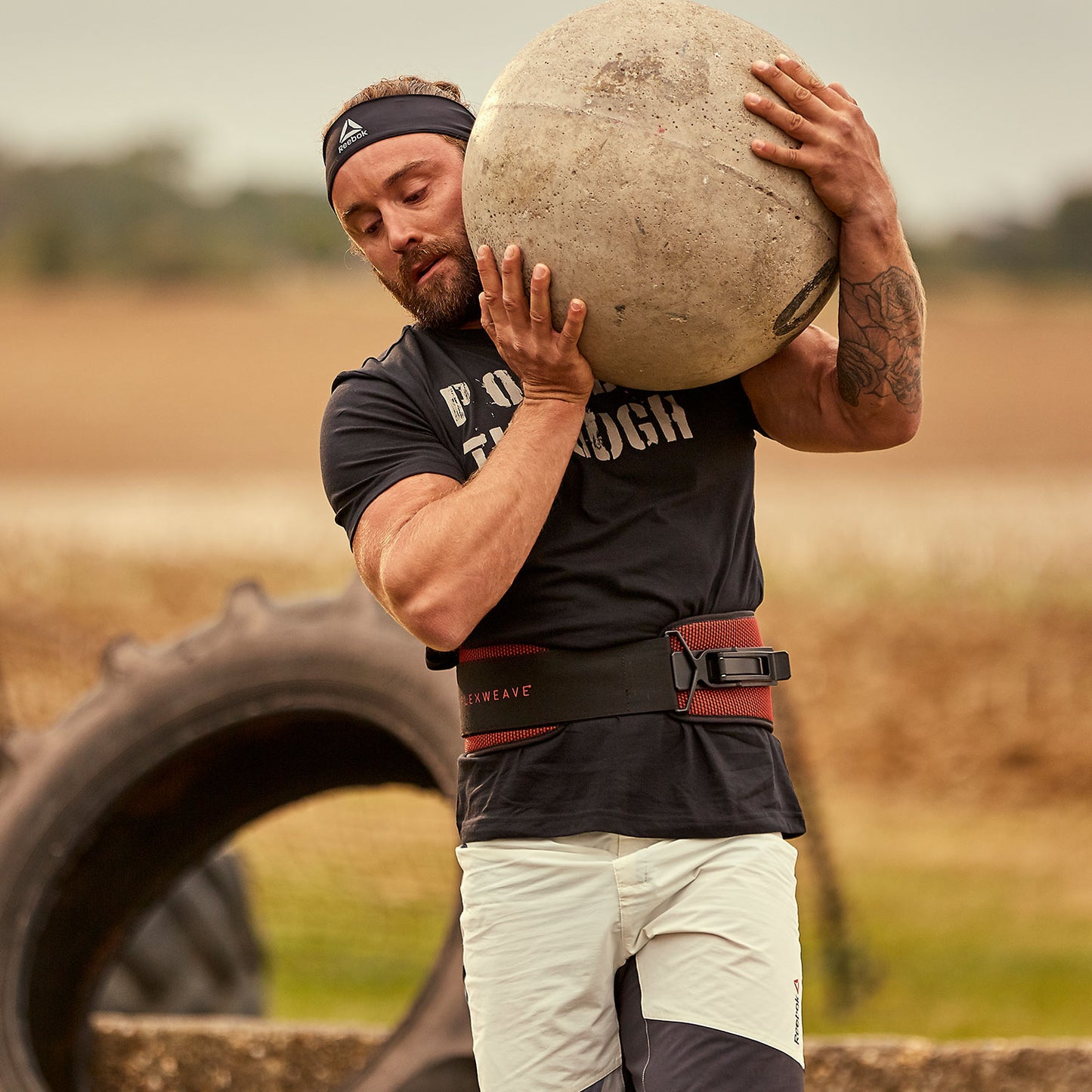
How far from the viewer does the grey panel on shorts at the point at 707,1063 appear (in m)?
2.01

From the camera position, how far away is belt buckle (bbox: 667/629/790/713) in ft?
6.98

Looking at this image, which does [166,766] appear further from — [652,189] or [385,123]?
[652,189]

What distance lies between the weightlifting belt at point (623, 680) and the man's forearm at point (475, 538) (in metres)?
0.16

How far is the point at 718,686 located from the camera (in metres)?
2.16

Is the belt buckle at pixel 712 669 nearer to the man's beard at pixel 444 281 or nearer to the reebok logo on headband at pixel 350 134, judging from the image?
the man's beard at pixel 444 281

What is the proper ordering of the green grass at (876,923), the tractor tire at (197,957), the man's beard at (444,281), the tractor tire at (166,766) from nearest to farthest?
the man's beard at (444,281) → the tractor tire at (166,766) → the tractor tire at (197,957) → the green grass at (876,923)

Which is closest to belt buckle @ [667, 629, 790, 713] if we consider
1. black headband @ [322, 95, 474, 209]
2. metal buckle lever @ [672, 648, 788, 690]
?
metal buckle lever @ [672, 648, 788, 690]

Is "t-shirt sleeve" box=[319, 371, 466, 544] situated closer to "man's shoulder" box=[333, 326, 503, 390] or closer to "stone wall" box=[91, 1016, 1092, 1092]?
"man's shoulder" box=[333, 326, 503, 390]

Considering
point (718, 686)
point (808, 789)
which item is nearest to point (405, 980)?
point (808, 789)

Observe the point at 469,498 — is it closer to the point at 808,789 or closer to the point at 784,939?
the point at 784,939

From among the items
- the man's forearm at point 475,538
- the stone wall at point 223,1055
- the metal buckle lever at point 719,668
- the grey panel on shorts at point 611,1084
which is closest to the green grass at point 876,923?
the stone wall at point 223,1055

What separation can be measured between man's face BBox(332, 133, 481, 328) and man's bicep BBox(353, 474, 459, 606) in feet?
1.09

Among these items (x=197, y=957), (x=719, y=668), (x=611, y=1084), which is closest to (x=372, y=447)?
(x=719, y=668)

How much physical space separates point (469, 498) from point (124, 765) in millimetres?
2350
